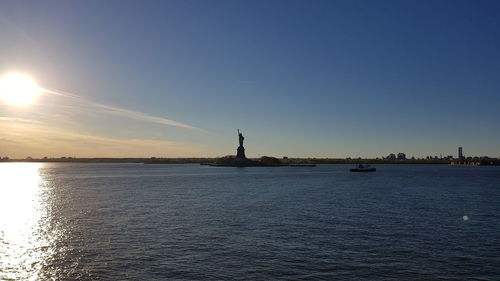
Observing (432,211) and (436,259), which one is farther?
(432,211)

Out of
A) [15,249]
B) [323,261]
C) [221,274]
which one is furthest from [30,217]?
[323,261]

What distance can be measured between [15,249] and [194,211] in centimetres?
2045

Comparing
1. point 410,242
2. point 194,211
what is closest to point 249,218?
point 194,211

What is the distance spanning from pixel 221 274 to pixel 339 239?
11.7 m

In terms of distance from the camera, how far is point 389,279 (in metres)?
19.5

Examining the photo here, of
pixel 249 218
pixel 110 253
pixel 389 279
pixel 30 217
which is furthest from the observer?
pixel 30 217

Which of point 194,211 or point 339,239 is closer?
point 339,239

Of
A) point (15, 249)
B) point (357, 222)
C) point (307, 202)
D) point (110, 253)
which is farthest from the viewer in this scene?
point (307, 202)

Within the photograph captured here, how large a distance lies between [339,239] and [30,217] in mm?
34890

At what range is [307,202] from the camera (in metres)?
52.8

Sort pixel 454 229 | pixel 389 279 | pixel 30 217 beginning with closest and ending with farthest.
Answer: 1. pixel 389 279
2. pixel 454 229
3. pixel 30 217

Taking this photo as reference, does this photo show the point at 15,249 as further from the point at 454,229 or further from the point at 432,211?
the point at 432,211

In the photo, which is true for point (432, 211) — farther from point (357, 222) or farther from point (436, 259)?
point (436, 259)

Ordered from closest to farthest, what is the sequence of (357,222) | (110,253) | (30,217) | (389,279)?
(389,279)
(110,253)
(357,222)
(30,217)
